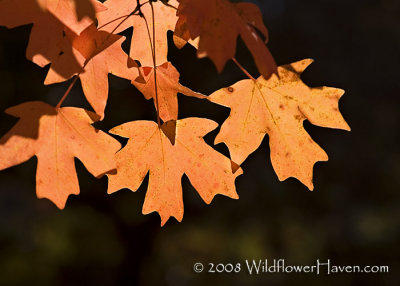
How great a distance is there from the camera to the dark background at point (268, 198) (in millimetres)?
7379

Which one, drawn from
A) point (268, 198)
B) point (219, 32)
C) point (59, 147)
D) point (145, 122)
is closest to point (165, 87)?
point (145, 122)

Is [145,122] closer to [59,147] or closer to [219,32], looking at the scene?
[59,147]

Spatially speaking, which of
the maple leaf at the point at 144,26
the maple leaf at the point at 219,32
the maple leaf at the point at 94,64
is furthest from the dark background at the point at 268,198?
the maple leaf at the point at 219,32

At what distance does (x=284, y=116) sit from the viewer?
130 centimetres

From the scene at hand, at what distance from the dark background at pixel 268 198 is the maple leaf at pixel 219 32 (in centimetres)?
605

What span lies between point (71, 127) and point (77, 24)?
0.75 ft

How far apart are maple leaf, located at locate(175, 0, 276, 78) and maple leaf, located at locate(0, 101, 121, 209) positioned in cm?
33

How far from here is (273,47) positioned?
23.6 ft

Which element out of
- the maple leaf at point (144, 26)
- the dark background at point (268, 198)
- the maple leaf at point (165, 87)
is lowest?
the dark background at point (268, 198)

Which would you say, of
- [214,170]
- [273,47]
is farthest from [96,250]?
[214,170]

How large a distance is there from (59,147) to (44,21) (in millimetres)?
268

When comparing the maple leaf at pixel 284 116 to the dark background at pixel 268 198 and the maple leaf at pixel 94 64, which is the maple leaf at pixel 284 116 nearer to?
the maple leaf at pixel 94 64

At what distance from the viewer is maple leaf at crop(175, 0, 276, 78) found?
87 centimetres

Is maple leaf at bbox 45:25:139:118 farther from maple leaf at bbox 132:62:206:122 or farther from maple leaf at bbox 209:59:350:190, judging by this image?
maple leaf at bbox 209:59:350:190
